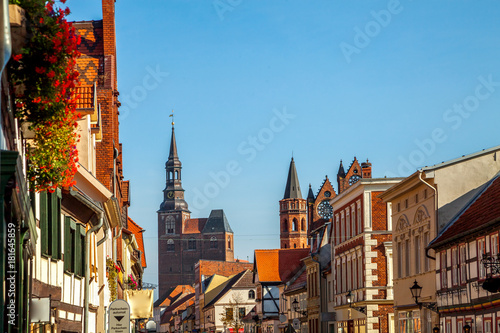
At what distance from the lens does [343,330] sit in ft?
165

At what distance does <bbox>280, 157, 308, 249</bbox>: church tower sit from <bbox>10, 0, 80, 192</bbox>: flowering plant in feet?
564

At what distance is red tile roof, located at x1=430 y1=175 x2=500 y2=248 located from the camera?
89.8 ft

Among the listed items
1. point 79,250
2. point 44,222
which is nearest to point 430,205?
point 79,250

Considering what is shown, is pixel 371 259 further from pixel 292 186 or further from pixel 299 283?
pixel 292 186

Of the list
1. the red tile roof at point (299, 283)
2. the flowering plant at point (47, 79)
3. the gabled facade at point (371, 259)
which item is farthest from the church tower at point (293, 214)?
the flowering plant at point (47, 79)

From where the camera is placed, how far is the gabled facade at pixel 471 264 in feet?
84.5

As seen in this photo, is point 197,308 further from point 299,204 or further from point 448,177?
point 448,177

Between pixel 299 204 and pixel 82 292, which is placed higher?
pixel 299 204

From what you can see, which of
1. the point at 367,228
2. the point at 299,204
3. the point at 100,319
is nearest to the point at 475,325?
the point at 100,319

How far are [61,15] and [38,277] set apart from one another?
625 centimetres

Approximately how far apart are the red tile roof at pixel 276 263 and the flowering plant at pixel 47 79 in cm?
6768

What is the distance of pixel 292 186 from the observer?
18350 cm

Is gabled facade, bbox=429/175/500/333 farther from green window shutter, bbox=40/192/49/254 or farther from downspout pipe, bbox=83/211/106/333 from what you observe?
green window shutter, bbox=40/192/49/254

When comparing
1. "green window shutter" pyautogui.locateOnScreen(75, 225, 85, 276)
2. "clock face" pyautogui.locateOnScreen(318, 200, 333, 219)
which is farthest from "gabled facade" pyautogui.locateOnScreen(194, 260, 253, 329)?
"green window shutter" pyautogui.locateOnScreen(75, 225, 85, 276)
